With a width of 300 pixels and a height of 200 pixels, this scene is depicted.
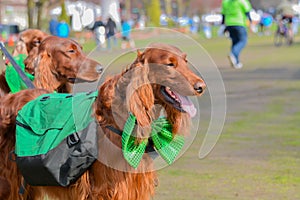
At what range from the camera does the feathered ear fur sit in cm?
578

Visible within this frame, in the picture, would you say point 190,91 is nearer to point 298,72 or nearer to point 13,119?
point 13,119

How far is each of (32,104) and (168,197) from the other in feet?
6.66

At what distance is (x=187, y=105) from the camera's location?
4.08 m

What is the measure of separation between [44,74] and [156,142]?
1.83m

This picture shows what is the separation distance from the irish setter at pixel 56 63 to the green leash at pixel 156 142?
5.15ft

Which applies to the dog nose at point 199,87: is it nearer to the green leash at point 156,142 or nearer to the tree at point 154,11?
the green leash at point 156,142

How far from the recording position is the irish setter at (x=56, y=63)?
19.0 feet


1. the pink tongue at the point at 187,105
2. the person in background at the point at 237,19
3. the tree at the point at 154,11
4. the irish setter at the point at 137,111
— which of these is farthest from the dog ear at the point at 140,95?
the tree at the point at 154,11

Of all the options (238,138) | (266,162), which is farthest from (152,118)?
(238,138)

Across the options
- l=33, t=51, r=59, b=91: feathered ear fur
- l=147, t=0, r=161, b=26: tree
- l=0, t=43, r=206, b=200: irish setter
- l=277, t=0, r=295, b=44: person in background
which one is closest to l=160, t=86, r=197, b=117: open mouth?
l=0, t=43, r=206, b=200: irish setter

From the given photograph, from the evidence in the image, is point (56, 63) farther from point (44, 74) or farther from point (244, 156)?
point (244, 156)

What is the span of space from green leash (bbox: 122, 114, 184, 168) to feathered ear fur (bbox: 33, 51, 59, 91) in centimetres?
175

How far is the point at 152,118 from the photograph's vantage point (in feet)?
13.5

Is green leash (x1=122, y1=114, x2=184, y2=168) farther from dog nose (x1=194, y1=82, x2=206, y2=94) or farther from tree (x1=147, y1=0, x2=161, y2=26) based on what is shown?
tree (x1=147, y1=0, x2=161, y2=26)
